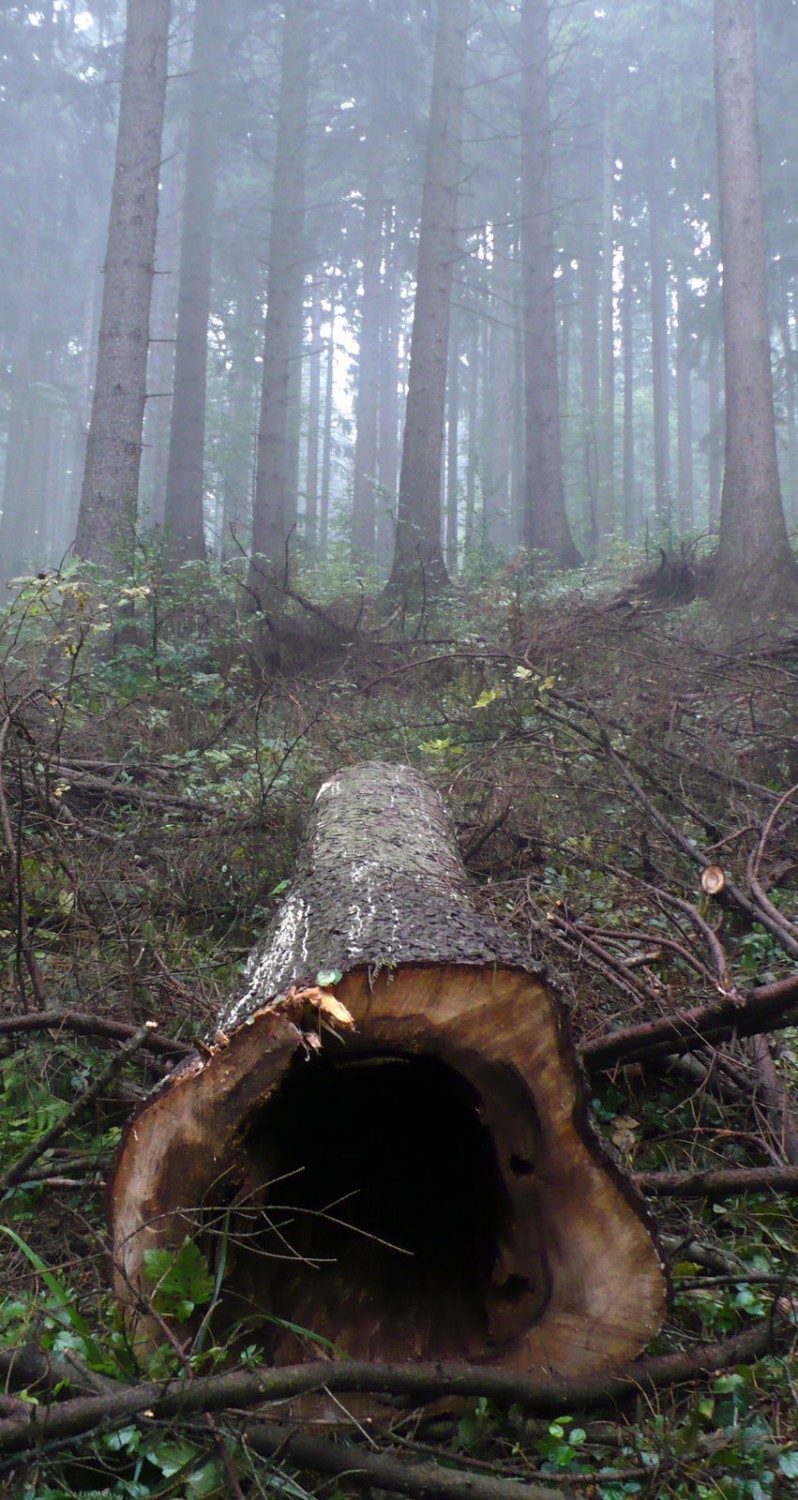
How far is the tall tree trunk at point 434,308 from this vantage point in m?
11.8

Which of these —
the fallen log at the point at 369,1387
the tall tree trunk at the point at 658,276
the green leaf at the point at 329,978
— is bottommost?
the fallen log at the point at 369,1387

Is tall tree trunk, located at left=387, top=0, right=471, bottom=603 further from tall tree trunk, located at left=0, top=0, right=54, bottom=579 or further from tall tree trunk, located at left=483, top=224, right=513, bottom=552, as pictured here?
tall tree trunk, located at left=0, top=0, right=54, bottom=579

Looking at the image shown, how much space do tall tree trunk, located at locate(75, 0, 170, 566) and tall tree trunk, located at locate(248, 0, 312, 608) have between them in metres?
3.30

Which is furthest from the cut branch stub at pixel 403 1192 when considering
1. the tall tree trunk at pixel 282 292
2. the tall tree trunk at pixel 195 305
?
the tall tree trunk at pixel 195 305

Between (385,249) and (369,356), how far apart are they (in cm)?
422

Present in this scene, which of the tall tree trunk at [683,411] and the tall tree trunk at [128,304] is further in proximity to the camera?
the tall tree trunk at [683,411]

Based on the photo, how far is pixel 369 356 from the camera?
2580cm

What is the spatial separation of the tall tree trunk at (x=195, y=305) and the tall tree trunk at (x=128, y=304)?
3.32 m

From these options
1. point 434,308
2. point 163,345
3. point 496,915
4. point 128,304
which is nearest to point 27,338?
point 163,345

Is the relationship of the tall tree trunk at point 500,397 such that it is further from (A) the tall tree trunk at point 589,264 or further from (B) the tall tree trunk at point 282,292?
(B) the tall tree trunk at point 282,292

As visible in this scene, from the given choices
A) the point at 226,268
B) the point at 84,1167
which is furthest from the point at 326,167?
the point at 84,1167

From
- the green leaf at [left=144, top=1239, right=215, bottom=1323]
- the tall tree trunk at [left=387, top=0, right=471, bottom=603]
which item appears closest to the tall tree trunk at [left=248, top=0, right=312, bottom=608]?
the tall tree trunk at [left=387, top=0, right=471, bottom=603]

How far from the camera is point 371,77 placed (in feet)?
67.1

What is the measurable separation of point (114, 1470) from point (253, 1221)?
1.71 ft
